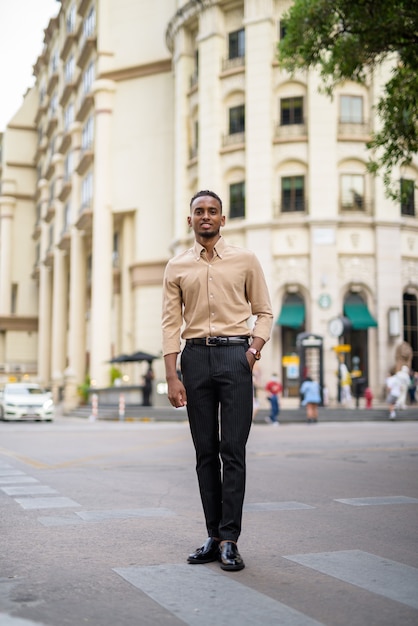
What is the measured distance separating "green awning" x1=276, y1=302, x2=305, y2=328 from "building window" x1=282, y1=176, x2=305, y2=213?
4722 mm

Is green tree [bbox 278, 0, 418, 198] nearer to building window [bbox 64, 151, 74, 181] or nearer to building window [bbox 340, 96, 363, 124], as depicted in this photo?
building window [bbox 340, 96, 363, 124]

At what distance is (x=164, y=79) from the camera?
48.6 m

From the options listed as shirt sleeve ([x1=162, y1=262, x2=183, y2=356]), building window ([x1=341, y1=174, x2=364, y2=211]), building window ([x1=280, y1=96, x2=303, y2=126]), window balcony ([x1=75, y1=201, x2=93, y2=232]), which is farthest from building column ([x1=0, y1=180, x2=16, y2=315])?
shirt sleeve ([x1=162, y1=262, x2=183, y2=356])

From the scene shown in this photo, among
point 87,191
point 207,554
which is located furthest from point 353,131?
point 207,554

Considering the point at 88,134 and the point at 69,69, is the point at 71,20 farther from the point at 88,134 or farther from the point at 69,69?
the point at 88,134

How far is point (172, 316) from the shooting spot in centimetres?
500

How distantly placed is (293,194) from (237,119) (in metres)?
5.09

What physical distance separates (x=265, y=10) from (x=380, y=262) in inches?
545

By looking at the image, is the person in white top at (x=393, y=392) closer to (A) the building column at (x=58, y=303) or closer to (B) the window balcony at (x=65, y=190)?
(A) the building column at (x=58, y=303)

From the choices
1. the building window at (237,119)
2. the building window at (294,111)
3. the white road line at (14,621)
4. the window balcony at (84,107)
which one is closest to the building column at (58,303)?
the window balcony at (84,107)

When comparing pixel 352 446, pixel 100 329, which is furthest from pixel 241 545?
pixel 100 329

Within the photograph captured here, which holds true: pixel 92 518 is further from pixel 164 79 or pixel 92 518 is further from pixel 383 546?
pixel 164 79

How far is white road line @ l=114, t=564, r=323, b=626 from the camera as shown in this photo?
11.4ft

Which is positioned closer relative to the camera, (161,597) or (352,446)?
(161,597)
